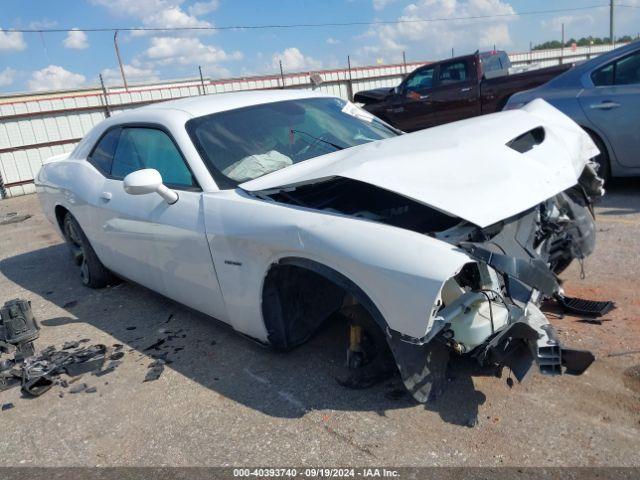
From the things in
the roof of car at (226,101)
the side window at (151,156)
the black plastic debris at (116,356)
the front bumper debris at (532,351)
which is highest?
the roof of car at (226,101)

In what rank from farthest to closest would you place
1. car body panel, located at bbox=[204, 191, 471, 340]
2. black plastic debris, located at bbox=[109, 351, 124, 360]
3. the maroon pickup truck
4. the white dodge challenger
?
the maroon pickup truck → black plastic debris, located at bbox=[109, 351, 124, 360] → the white dodge challenger → car body panel, located at bbox=[204, 191, 471, 340]

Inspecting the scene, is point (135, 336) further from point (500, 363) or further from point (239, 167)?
point (500, 363)

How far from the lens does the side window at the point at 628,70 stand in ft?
18.3

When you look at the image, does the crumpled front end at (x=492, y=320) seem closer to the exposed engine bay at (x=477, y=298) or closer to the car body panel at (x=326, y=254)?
the exposed engine bay at (x=477, y=298)

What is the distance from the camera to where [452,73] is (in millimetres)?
10297

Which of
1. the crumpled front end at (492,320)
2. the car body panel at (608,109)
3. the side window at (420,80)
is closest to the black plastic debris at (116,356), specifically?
the crumpled front end at (492,320)

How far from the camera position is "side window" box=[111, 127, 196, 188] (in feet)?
11.3

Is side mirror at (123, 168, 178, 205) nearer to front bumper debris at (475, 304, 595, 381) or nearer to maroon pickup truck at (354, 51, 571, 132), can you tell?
front bumper debris at (475, 304, 595, 381)

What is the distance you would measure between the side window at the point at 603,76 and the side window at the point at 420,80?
16.0 ft

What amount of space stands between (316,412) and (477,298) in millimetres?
1024

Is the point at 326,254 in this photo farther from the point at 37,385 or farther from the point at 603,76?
the point at 603,76

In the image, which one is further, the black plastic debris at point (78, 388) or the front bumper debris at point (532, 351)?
the black plastic debris at point (78, 388)

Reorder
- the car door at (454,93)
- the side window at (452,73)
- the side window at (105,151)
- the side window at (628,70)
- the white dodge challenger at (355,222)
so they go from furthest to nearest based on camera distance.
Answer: the side window at (452,73)
the car door at (454,93)
the side window at (628,70)
the side window at (105,151)
the white dodge challenger at (355,222)

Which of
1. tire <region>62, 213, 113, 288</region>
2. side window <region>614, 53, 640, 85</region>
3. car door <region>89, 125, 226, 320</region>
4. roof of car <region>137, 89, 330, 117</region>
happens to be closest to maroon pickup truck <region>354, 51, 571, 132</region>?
side window <region>614, 53, 640, 85</region>
